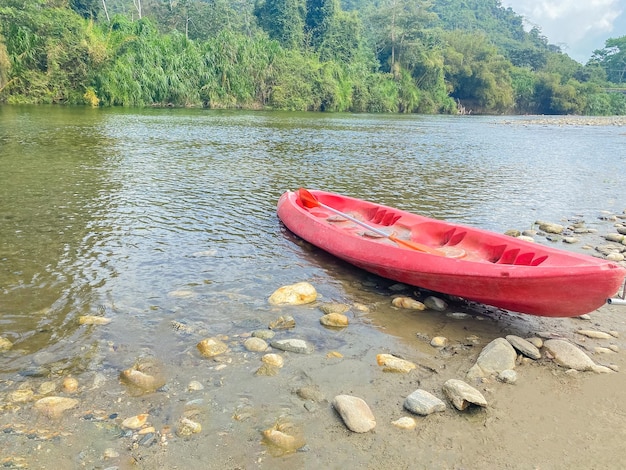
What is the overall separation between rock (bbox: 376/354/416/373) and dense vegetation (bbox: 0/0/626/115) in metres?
39.4

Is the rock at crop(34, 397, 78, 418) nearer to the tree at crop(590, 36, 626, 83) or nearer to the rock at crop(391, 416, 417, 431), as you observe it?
the rock at crop(391, 416, 417, 431)

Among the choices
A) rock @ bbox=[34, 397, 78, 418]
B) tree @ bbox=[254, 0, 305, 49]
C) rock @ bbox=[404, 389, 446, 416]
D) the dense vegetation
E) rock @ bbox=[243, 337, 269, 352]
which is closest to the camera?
rock @ bbox=[34, 397, 78, 418]

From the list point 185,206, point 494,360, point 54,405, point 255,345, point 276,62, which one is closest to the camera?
point 54,405

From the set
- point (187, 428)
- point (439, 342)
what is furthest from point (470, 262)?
point (187, 428)

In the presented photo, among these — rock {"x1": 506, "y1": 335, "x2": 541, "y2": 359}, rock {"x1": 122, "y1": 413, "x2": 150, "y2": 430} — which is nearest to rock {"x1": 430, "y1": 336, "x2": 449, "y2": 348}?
rock {"x1": 506, "y1": 335, "x2": 541, "y2": 359}

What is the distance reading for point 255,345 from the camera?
4.37 metres

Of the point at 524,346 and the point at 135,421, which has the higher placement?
the point at 524,346

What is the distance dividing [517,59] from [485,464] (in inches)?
4206

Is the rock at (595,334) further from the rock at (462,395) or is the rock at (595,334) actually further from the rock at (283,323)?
the rock at (283,323)

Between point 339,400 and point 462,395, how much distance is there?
925 mm

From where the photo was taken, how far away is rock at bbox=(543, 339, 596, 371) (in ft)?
13.6

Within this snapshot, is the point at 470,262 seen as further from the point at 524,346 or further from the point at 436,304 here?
the point at 524,346

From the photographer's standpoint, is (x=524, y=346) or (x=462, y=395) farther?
(x=524, y=346)

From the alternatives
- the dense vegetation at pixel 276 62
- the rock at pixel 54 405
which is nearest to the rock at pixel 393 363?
the rock at pixel 54 405
